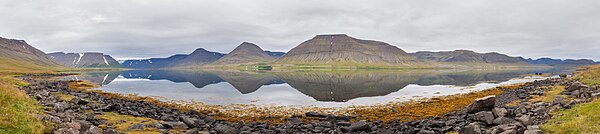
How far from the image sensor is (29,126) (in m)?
15.8

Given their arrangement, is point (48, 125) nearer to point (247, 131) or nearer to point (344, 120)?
point (247, 131)

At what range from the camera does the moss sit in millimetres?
13672

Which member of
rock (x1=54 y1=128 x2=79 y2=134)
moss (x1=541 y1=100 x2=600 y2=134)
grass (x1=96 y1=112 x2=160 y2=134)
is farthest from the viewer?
grass (x1=96 y1=112 x2=160 y2=134)

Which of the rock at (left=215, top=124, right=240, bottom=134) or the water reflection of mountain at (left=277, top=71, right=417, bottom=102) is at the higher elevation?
the water reflection of mountain at (left=277, top=71, right=417, bottom=102)

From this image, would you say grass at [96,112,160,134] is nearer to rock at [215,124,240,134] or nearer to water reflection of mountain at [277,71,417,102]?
rock at [215,124,240,134]

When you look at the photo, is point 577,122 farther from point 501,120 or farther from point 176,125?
point 176,125

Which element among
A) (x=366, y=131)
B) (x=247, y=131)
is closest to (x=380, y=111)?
(x=366, y=131)

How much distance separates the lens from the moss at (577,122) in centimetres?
1367

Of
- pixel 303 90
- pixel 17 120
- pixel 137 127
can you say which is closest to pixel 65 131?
pixel 17 120

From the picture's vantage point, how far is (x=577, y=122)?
14516mm

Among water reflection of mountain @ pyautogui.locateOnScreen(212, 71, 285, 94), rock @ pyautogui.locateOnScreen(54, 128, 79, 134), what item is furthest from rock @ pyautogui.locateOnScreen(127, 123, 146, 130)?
water reflection of mountain @ pyautogui.locateOnScreen(212, 71, 285, 94)

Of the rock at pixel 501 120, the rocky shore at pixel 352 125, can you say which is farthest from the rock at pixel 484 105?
the rock at pixel 501 120

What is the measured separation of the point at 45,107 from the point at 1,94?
293 centimetres

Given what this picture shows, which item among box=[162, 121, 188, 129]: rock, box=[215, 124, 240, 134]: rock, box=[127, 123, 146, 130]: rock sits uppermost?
box=[127, 123, 146, 130]: rock
